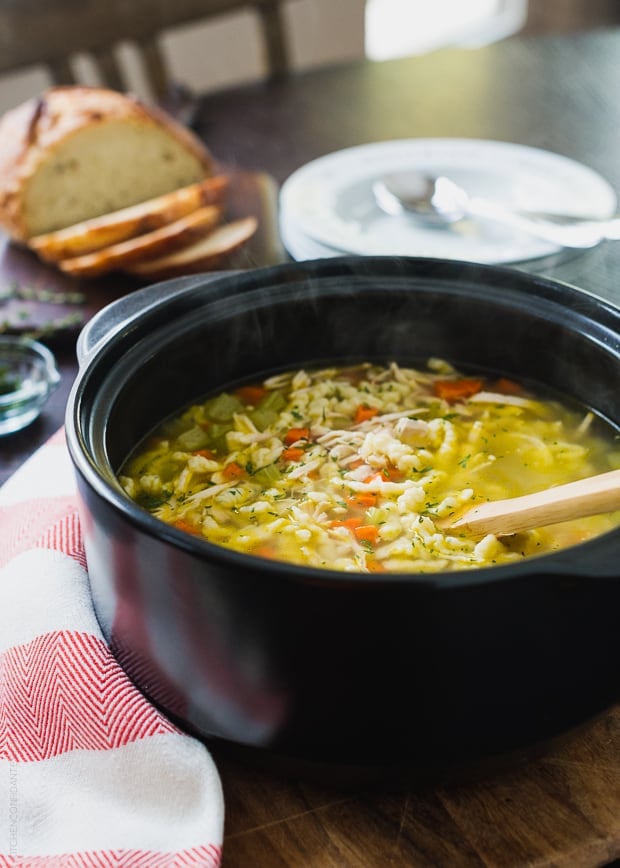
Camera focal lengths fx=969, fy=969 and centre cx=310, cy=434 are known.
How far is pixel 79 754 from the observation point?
1.32 m

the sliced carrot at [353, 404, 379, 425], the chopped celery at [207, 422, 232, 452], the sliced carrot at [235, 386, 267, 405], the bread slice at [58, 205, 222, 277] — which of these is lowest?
the bread slice at [58, 205, 222, 277]

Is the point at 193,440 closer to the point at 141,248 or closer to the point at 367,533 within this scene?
the point at 367,533

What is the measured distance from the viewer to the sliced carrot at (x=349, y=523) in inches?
62.4

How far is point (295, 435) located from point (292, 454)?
8 cm

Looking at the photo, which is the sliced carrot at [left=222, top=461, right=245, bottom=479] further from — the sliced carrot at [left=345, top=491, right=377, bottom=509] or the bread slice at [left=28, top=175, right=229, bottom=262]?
the bread slice at [left=28, top=175, right=229, bottom=262]

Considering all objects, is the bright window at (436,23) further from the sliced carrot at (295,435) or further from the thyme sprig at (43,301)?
the sliced carrot at (295,435)

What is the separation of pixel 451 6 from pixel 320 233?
620cm

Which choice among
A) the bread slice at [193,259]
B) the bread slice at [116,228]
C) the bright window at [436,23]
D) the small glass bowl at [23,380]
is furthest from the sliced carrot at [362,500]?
the bright window at [436,23]

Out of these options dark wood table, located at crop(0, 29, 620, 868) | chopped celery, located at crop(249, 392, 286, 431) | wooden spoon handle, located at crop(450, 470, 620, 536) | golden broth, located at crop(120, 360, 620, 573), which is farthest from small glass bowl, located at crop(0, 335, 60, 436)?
wooden spoon handle, located at crop(450, 470, 620, 536)

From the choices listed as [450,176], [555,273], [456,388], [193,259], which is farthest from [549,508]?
[450,176]

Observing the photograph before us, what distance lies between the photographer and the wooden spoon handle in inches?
53.0

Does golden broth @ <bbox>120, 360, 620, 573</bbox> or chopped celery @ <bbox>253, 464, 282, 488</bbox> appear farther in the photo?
chopped celery @ <bbox>253, 464, 282, 488</bbox>

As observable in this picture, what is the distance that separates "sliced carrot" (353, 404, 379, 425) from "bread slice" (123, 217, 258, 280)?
0.98 m

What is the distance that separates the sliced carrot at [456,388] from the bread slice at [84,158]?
1589mm
